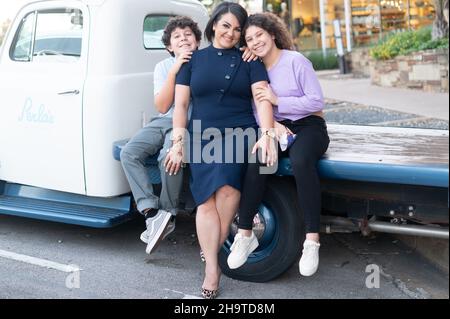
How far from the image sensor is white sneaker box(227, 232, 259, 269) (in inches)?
146

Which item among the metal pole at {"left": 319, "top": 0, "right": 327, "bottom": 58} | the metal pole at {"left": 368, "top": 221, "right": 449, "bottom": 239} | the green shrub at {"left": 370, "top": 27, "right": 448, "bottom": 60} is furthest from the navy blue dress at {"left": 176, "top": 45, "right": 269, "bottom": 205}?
the metal pole at {"left": 319, "top": 0, "right": 327, "bottom": 58}

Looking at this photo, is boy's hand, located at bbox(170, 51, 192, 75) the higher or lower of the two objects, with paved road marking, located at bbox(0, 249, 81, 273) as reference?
higher

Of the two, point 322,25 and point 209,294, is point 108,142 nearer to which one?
point 209,294

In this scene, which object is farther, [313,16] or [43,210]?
[313,16]

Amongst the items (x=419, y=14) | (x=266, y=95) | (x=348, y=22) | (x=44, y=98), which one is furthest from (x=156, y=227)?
(x=348, y=22)

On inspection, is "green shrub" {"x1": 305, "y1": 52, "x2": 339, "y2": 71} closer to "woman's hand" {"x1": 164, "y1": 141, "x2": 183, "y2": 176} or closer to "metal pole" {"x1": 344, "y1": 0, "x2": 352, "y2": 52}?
"metal pole" {"x1": 344, "y1": 0, "x2": 352, "y2": 52}

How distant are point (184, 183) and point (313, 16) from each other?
1807cm

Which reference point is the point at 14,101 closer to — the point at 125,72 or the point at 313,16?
the point at 125,72

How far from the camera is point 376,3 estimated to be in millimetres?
18250

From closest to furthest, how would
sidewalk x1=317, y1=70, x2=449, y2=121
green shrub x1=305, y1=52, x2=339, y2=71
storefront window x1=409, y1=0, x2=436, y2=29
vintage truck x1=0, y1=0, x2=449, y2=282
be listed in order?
vintage truck x1=0, y1=0, x2=449, y2=282
sidewalk x1=317, y1=70, x2=449, y2=121
storefront window x1=409, y1=0, x2=436, y2=29
green shrub x1=305, y1=52, x2=339, y2=71

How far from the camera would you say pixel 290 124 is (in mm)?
3834

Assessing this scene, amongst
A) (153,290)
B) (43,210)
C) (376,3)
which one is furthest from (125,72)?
(376,3)

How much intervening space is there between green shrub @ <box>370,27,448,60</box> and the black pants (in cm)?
906

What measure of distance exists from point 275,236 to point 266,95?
889 mm
